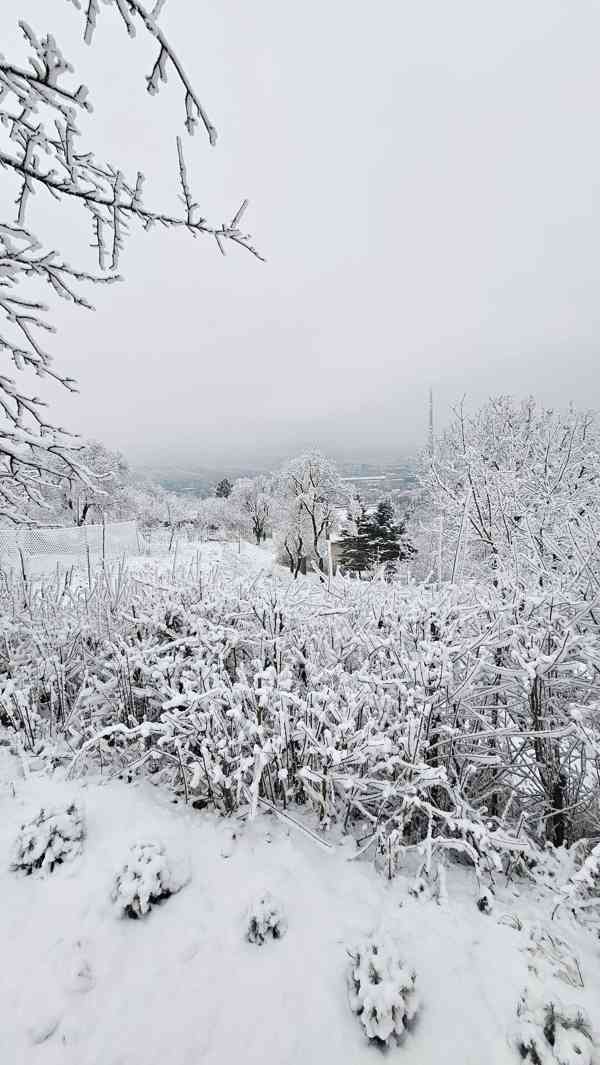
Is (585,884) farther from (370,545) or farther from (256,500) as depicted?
(256,500)

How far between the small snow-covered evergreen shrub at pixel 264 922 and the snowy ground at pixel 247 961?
0.04 meters

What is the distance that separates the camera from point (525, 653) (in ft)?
7.42

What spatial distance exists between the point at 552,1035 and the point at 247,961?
1.14m

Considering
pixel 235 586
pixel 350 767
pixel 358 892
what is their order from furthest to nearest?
pixel 235 586
pixel 350 767
pixel 358 892

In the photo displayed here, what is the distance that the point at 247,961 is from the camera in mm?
1788

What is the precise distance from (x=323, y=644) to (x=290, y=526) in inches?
1023

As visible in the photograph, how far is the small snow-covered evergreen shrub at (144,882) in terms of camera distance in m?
1.99

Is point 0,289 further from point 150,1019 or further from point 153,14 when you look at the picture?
point 150,1019

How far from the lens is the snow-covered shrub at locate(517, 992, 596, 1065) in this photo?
1456 millimetres

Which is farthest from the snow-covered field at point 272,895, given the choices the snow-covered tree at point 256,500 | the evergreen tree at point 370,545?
the snow-covered tree at point 256,500

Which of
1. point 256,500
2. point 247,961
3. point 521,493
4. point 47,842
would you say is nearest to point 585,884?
point 247,961

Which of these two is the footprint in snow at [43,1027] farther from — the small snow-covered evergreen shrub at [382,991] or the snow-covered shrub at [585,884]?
the snow-covered shrub at [585,884]

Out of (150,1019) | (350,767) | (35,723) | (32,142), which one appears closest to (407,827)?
(350,767)

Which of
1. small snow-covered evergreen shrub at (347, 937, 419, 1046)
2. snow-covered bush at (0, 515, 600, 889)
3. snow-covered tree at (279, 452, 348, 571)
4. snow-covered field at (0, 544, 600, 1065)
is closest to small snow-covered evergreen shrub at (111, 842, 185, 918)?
snow-covered field at (0, 544, 600, 1065)
